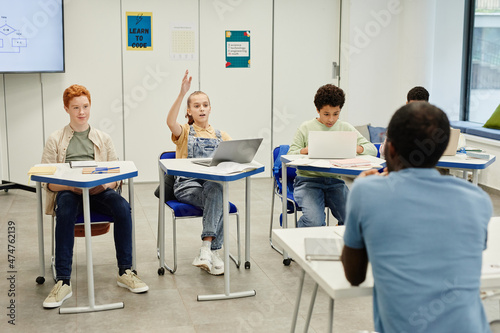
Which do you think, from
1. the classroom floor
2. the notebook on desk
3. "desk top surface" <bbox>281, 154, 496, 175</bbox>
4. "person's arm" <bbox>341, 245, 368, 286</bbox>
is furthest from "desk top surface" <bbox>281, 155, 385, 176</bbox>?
"person's arm" <bbox>341, 245, 368, 286</bbox>

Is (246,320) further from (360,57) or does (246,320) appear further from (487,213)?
(360,57)

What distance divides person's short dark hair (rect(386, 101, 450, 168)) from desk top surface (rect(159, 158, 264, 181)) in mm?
1623

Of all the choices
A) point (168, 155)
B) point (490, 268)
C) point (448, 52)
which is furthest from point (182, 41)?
point (490, 268)

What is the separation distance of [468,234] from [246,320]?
1.70 m

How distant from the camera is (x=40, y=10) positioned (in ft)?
18.4

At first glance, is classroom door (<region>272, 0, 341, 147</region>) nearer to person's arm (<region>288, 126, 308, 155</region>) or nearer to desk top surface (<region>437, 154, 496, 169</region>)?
person's arm (<region>288, 126, 308, 155</region>)

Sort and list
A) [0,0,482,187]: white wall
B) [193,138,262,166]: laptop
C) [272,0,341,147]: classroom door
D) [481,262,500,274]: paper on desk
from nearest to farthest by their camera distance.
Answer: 1. [481,262,500,274]: paper on desk
2. [193,138,262,166]: laptop
3. [0,0,482,187]: white wall
4. [272,0,341,147]: classroom door

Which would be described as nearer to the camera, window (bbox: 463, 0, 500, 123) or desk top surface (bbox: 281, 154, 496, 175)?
desk top surface (bbox: 281, 154, 496, 175)

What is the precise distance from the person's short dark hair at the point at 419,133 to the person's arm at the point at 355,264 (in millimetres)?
279

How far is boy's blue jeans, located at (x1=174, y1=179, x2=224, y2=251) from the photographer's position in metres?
3.49

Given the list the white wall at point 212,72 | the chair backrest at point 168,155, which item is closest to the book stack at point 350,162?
the chair backrest at point 168,155

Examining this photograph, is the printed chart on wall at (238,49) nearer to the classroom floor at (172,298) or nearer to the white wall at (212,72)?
the white wall at (212,72)

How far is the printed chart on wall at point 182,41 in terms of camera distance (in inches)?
247

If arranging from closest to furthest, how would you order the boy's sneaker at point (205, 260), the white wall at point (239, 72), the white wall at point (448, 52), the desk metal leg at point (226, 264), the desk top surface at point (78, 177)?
1. the desk top surface at point (78, 177)
2. the desk metal leg at point (226, 264)
3. the boy's sneaker at point (205, 260)
4. the white wall at point (239, 72)
5. the white wall at point (448, 52)
